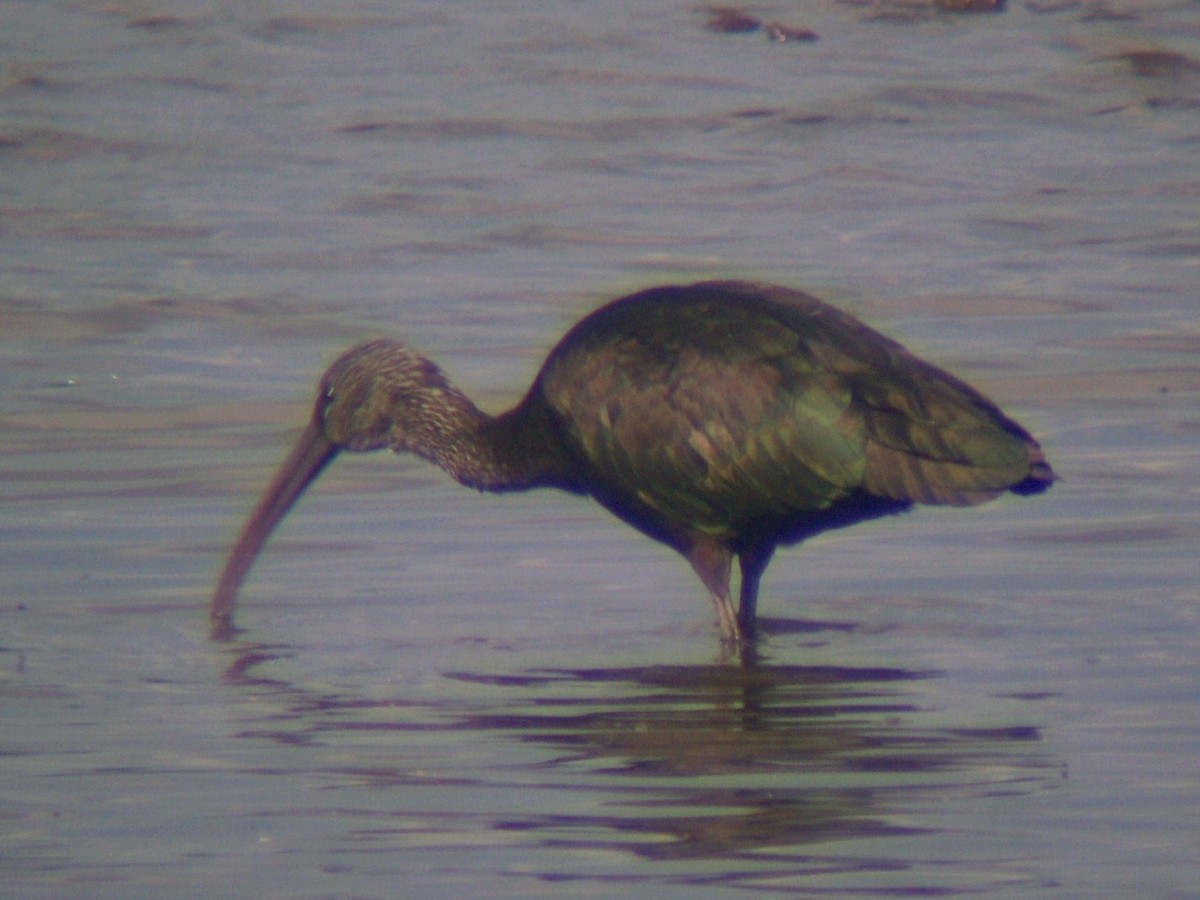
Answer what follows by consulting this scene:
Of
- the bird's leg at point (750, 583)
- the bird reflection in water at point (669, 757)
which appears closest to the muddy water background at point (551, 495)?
the bird reflection in water at point (669, 757)

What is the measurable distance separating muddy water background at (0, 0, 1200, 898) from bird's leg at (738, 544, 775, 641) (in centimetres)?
12

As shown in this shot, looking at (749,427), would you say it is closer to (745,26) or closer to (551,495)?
(551,495)

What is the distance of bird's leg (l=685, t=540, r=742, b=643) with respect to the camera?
848 cm

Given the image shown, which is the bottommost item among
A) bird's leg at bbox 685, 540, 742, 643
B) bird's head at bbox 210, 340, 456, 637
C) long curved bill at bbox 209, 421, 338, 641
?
long curved bill at bbox 209, 421, 338, 641

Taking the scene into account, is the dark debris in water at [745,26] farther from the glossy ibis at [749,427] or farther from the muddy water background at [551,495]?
the glossy ibis at [749,427]

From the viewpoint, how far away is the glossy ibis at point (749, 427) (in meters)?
8.14

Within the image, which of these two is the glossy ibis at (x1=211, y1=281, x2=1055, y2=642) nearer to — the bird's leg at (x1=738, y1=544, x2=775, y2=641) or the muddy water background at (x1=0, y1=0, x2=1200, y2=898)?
the bird's leg at (x1=738, y1=544, x2=775, y2=641)

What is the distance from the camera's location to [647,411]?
27.9ft

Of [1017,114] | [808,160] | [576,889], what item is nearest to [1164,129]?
[1017,114]

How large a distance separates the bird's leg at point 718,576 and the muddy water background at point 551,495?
3.9 inches

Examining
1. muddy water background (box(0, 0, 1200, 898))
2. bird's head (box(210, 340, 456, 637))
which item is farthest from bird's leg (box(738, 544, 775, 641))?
bird's head (box(210, 340, 456, 637))

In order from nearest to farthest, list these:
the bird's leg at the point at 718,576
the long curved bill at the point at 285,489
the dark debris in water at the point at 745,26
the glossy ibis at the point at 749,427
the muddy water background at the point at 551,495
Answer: the muddy water background at the point at 551,495, the glossy ibis at the point at 749,427, the bird's leg at the point at 718,576, the long curved bill at the point at 285,489, the dark debris in water at the point at 745,26

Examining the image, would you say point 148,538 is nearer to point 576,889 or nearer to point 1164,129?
point 576,889

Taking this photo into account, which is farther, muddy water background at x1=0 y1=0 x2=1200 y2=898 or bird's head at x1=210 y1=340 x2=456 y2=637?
bird's head at x1=210 y1=340 x2=456 y2=637
